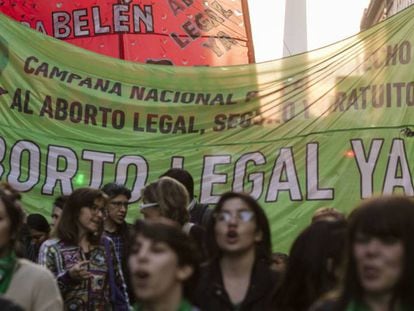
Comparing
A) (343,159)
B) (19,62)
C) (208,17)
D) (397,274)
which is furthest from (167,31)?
(397,274)

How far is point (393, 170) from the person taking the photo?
8750 millimetres

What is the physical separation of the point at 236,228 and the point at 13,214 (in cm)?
108

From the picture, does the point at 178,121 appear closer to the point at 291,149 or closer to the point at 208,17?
the point at 291,149

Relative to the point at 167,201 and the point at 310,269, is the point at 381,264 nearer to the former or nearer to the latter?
the point at 310,269

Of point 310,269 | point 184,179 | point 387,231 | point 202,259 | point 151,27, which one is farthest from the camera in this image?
point 151,27

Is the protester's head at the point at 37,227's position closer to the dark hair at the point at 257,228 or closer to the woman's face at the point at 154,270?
the dark hair at the point at 257,228

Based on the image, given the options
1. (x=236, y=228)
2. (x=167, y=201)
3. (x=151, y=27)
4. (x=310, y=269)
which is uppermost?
(x=151, y=27)

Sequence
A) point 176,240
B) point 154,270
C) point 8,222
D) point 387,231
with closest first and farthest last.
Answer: point 387,231, point 154,270, point 176,240, point 8,222

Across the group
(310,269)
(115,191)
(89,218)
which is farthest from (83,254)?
(310,269)

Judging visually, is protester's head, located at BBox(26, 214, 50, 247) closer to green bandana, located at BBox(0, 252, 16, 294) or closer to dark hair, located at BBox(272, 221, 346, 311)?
green bandana, located at BBox(0, 252, 16, 294)

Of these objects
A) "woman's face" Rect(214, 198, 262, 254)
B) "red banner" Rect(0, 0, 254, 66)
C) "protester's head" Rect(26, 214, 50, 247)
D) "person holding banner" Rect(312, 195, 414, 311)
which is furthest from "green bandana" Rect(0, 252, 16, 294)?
"red banner" Rect(0, 0, 254, 66)

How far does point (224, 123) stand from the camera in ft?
30.9

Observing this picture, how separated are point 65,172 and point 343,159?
226 centimetres

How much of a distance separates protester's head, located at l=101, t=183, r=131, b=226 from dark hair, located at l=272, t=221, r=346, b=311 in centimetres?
343
